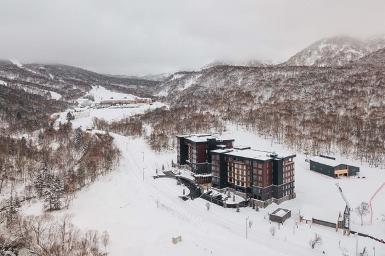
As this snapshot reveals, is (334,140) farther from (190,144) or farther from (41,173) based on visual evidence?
(41,173)

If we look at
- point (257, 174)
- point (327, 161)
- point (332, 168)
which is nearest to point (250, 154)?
point (257, 174)

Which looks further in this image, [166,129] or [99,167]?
[166,129]

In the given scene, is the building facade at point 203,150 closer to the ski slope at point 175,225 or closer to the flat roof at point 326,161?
the ski slope at point 175,225

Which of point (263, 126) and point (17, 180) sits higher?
point (263, 126)

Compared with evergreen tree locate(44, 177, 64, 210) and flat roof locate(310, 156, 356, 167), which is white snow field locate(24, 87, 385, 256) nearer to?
evergreen tree locate(44, 177, 64, 210)

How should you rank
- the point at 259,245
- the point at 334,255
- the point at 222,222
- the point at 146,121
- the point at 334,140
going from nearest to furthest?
1. the point at 334,255
2. the point at 259,245
3. the point at 222,222
4. the point at 334,140
5. the point at 146,121

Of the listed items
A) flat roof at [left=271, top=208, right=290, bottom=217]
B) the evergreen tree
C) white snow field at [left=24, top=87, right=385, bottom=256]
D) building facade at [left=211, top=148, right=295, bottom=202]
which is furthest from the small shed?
the evergreen tree

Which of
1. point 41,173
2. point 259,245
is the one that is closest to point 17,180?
point 41,173
